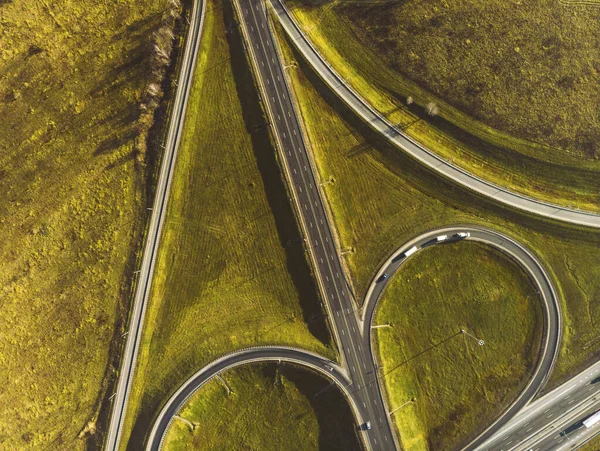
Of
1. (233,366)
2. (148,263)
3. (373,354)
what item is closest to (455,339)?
(373,354)

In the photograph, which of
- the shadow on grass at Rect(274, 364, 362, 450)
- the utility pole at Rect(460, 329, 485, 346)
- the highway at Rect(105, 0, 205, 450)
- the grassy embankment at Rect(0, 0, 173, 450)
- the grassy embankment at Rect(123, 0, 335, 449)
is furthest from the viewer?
the utility pole at Rect(460, 329, 485, 346)

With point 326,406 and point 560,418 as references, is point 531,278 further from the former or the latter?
point 326,406

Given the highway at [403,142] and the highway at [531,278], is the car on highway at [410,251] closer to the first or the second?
the highway at [531,278]

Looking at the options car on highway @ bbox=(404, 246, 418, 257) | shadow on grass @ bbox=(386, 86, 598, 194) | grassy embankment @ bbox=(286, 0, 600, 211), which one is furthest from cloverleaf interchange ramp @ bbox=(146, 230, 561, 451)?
shadow on grass @ bbox=(386, 86, 598, 194)

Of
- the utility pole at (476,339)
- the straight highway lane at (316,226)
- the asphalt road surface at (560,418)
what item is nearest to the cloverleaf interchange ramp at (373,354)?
the straight highway lane at (316,226)

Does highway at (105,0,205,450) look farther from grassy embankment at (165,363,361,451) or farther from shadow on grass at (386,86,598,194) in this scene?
shadow on grass at (386,86,598,194)

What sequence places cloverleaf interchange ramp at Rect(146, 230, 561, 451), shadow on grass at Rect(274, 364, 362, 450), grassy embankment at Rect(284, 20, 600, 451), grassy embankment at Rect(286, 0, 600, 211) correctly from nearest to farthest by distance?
cloverleaf interchange ramp at Rect(146, 230, 561, 451) → shadow on grass at Rect(274, 364, 362, 450) → grassy embankment at Rect(286, 0, 600, 211) → grassy embankment at Rect(284, 20, 600, 451)
